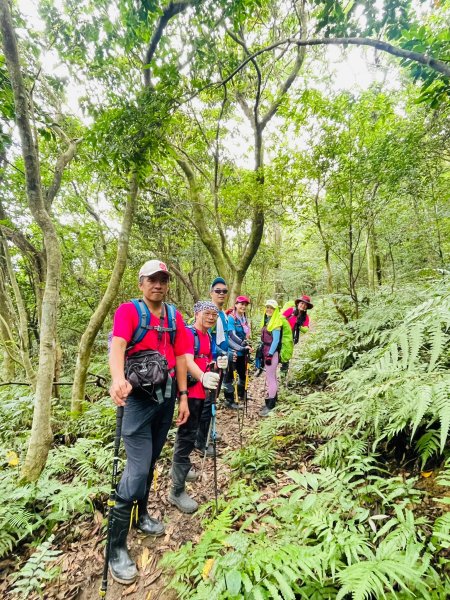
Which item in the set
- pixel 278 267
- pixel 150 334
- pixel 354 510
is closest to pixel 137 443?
pixel 150 334

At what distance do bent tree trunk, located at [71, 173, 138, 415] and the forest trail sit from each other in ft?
10.3

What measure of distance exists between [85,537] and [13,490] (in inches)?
49.8

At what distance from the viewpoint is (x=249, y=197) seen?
30.4 feet

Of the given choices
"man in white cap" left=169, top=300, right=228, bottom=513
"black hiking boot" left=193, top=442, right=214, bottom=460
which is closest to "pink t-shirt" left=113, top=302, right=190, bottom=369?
"man in white cap" left=169, top=300, right=228, bottom=513

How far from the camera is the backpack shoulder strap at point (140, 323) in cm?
283

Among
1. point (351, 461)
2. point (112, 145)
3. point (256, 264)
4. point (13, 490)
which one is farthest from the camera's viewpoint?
point (256, 264)

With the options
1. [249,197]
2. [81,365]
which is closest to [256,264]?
[249,197]

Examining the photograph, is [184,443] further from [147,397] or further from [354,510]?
[354,510]

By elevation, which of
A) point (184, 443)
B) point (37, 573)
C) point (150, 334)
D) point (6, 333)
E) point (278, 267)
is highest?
point (278, 267)

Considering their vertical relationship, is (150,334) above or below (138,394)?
above

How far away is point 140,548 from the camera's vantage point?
10.1ft

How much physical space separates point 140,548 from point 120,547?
0.37 meters

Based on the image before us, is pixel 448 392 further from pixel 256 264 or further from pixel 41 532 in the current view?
pixel 256 264

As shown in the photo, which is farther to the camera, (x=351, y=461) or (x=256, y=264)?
(x=256, y=264)
